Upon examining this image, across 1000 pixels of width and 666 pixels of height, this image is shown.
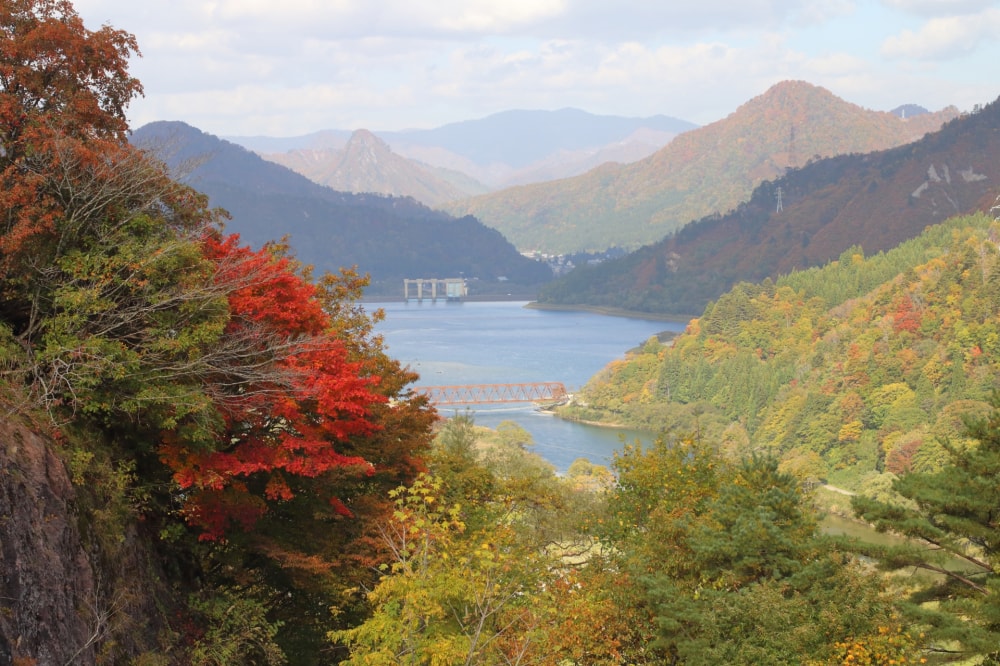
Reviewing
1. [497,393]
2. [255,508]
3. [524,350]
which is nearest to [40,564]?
[255,508]

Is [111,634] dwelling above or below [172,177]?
below

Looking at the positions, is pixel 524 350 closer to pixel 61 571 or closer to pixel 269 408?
pixel 269 408

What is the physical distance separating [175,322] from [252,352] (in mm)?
1005

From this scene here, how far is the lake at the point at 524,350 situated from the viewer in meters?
77.8

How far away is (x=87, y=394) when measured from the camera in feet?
35.3

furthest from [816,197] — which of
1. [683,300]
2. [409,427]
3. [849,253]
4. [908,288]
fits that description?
[409,427]

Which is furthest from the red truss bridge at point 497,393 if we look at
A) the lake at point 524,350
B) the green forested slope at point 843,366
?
the green forested slope at point 843,366

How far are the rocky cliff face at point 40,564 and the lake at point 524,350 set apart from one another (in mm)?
49223

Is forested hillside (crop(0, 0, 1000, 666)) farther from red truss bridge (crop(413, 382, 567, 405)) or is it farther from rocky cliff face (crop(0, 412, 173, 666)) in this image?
red truss bridge (crop(413, 382, 567, 405))

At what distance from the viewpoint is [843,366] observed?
82.4 m

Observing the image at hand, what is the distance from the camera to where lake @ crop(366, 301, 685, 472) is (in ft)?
255

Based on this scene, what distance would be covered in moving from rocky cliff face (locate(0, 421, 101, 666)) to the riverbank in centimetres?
15583

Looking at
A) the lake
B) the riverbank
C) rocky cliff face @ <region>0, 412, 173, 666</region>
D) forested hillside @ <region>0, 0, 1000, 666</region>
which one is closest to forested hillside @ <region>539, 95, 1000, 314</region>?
the riverbank

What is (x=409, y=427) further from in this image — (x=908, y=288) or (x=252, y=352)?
(x=908, y=288)
